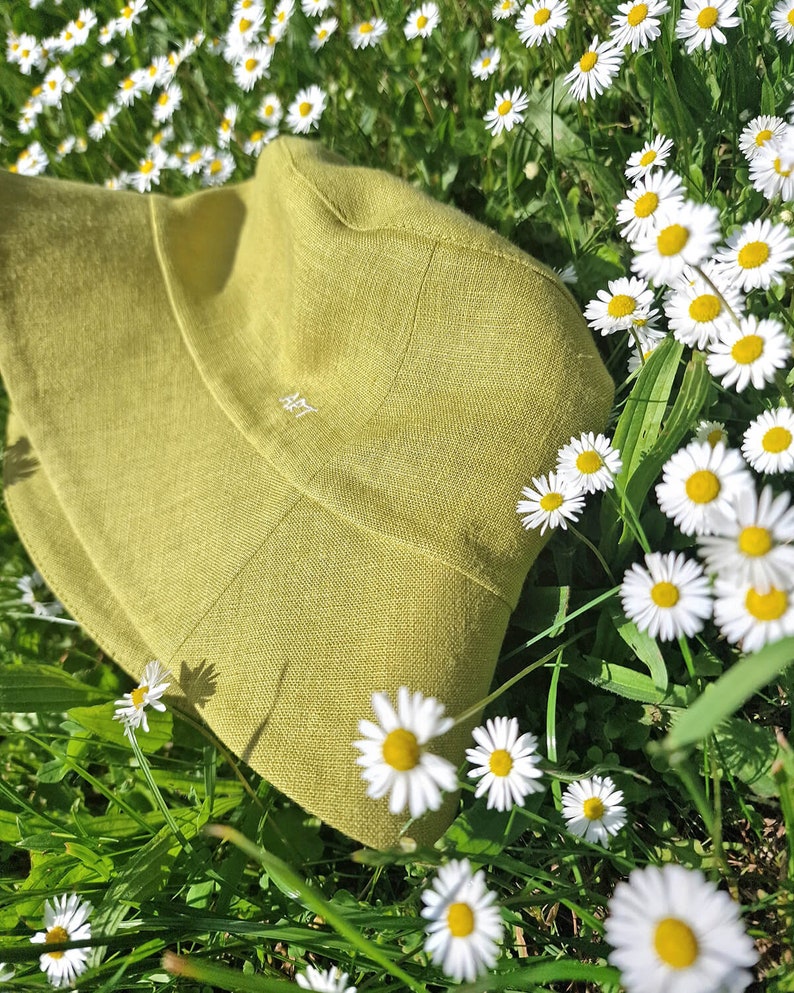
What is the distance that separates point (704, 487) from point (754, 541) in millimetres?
140

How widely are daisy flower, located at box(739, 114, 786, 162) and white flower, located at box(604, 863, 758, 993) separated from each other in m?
0.98

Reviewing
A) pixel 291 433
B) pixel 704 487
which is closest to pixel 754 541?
pixel 704 487

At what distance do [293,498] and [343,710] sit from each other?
1.00ft

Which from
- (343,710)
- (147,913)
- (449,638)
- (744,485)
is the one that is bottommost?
(147,913)

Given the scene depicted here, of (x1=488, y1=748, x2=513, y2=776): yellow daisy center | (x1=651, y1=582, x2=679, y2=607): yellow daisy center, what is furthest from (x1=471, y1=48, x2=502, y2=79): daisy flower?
(x1=488, y1=748, x2=513, y2=776): yellow daisy center

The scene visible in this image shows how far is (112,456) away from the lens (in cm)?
132

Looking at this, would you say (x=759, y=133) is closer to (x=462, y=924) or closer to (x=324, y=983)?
(x=462, y=924)

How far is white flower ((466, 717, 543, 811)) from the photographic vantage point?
83 cm

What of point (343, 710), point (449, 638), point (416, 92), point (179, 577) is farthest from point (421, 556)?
point (416, 92)

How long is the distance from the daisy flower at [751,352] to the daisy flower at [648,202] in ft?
0.66

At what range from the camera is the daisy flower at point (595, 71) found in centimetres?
128

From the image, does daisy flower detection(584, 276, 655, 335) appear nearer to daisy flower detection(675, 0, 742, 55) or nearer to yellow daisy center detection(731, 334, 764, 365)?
yellow daisy center detection(731, 334, 764, 365)

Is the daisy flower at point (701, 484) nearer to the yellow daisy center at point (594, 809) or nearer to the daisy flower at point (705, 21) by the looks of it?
the yellow daisy center at point (594, 809)

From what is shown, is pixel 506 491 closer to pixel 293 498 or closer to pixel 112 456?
pixel 293 498
